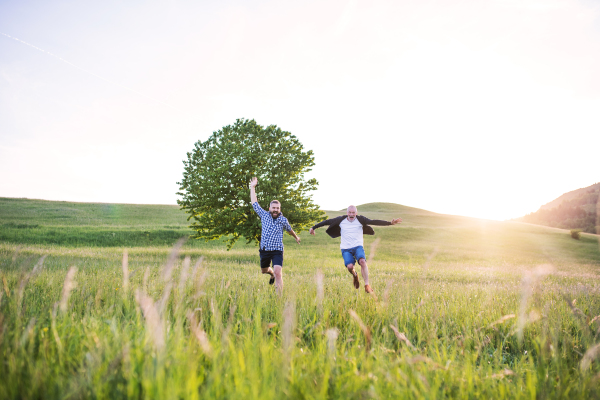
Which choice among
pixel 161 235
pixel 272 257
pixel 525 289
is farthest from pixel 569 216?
pixel 525 289

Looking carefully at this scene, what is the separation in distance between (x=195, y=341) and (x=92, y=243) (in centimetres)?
2843

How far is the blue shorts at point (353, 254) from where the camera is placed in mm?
8703

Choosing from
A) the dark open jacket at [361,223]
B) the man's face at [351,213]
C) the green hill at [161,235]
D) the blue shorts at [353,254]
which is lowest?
the green hill at [161,235]

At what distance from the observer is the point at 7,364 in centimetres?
194

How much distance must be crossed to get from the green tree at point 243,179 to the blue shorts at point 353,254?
27.2 ft

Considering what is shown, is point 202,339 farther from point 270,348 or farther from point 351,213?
point 351,213

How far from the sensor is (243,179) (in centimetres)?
1744

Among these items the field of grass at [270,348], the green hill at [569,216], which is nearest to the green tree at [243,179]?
the field of grass at [270,348]

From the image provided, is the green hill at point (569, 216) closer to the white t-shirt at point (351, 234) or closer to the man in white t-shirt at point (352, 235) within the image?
the man in white t-shirt at point (352, 235)

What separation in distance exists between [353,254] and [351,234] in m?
0.60

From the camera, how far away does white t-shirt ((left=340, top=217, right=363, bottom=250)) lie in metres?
9.00

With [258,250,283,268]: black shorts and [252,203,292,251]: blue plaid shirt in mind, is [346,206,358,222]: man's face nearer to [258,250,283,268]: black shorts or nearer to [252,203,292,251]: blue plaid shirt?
[252,203,292,251]: blue plaid shirt

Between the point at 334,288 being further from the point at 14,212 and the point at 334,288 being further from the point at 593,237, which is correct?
the point at 593,237

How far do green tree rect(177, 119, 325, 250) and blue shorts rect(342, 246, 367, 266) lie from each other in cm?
829
